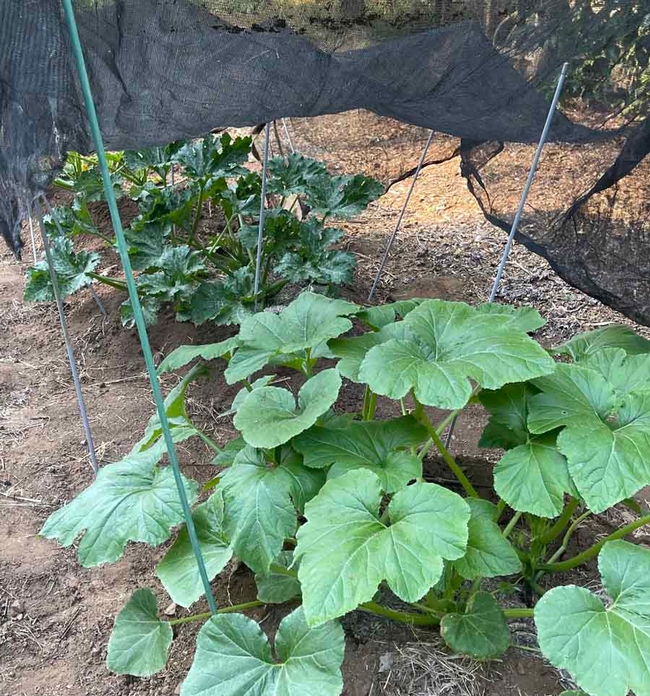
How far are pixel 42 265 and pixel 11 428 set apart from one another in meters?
0.93

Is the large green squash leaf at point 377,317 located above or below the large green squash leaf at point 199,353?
above

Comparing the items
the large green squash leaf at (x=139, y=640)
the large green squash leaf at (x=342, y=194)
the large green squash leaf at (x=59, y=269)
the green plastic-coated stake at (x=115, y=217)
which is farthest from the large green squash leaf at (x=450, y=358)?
the large green squash leaf at (x=59, y=269)

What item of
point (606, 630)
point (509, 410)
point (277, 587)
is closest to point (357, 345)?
point (509, 410)

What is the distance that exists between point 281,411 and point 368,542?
1.66 feet

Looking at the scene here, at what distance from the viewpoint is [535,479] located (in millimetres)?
1714

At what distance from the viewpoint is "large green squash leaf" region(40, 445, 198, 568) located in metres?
1.77

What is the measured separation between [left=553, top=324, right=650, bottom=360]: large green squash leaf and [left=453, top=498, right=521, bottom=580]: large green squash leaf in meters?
0.74

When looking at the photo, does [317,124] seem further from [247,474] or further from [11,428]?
[11,428]

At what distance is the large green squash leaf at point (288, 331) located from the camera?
77.8 inches

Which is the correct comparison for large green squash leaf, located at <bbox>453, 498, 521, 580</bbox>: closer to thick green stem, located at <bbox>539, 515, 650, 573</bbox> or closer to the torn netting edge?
thick green stem, located at <bbox>539, 515, 650, 573</bbox>

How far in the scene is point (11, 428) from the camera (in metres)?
3.08

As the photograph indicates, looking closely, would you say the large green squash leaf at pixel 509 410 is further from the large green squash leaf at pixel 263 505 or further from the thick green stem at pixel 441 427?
the large green squash leaf at pixel 263 505

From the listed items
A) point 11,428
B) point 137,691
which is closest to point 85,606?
point 137,691

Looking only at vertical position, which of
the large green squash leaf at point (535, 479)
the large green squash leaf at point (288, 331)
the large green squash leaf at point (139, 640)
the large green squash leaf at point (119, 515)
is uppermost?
the large green squash leaf at point (288, 331)
